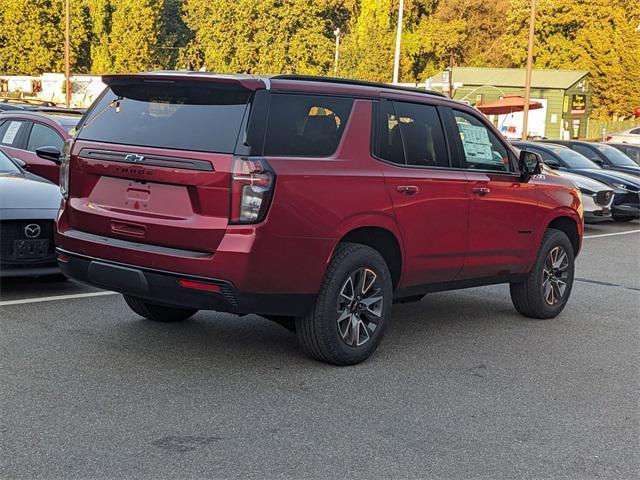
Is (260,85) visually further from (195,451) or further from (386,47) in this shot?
(386,47)

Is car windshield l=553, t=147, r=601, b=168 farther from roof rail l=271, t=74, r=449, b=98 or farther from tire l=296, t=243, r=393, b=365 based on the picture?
tire l=296, t=243, r=393, b=365

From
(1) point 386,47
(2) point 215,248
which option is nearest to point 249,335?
(2) point 215,248

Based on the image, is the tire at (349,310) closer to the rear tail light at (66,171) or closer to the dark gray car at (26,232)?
the rear tail light at (66,171)

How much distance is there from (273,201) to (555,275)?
3.68 meters

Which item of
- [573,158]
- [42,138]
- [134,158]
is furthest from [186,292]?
[573,158]

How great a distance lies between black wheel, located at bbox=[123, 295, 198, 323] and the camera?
682cm

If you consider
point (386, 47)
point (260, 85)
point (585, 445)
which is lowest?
point (585, 445)

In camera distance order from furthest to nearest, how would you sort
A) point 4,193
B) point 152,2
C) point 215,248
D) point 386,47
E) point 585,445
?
point 152,2 < point 386,47 < point 4,193 < point 215,248 < point 585,445

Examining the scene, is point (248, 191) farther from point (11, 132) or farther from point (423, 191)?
point (11, 132)

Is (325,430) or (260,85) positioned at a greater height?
(260,85)

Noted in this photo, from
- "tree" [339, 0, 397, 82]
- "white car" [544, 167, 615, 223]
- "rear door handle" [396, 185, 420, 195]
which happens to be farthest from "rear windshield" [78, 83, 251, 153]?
"tree" [339, 0, 397, 82]

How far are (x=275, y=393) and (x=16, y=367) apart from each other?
1.64 m

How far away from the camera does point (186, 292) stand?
209 inches

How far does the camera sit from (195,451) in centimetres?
429
